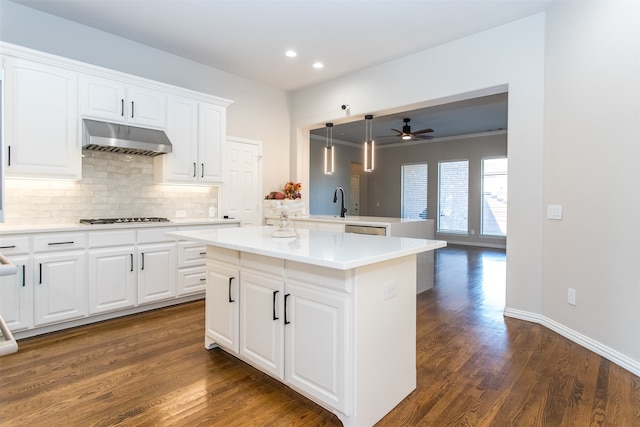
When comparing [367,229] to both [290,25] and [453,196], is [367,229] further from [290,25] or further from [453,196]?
[453,196]

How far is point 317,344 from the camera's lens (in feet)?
6.06

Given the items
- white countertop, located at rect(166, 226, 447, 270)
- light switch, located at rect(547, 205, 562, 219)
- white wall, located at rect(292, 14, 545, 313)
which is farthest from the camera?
white wall, located at rect(292, 14, 545, 313)

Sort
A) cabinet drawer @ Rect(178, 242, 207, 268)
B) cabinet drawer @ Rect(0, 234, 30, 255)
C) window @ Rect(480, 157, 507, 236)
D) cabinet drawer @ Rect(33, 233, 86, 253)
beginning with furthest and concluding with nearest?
window @ Rect(480, 157, 507, 236), cabinet drawer @ Rect(178, 242, 207, 268), cabinet drawer @ Rect(33, 233, 86, 253), cabinet drawer @ Rect(0, 234, 30, 255)

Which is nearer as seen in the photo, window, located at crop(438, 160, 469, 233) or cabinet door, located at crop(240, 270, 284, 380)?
cabinet door, located at crop(240, 270, 284, 380)

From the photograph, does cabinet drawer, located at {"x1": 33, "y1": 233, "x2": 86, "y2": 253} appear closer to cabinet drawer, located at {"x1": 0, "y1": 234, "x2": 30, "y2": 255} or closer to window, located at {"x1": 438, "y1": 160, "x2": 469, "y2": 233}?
cabinet drawer, located at {"x1": 0, "y1": 234, "x2": 30, "y2": 255}

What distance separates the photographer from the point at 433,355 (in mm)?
2658

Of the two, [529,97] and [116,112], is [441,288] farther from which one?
[116,112]

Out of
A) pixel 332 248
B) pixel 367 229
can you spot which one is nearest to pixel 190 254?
pixel 367 229

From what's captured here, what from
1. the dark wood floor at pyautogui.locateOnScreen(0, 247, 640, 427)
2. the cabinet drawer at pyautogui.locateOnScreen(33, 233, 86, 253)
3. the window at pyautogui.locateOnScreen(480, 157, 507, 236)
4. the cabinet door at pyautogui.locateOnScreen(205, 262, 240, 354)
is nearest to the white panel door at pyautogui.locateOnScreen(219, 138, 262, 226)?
the cabinet drawer at pyautogui.locateOnScreen(33, 233, 86, 253)

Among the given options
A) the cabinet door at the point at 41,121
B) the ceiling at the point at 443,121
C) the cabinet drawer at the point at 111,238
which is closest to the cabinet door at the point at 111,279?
the cabinet drawer at the point at 111,238

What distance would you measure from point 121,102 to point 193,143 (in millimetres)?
847

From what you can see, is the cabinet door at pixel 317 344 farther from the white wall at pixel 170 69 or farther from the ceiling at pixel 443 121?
the ceiling at pixel 443 121

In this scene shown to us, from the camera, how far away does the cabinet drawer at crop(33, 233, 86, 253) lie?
294cm

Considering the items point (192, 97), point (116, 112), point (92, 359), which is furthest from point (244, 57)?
point (92, 359)
